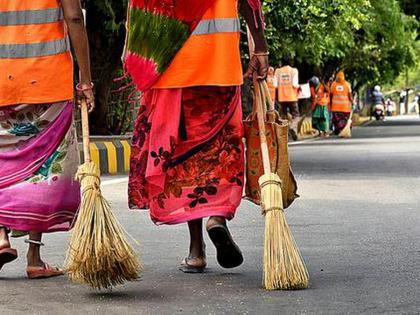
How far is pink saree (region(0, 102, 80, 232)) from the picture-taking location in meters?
6.38

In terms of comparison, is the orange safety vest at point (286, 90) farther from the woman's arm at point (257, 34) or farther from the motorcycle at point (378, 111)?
the motorcycle at point (378, 111)

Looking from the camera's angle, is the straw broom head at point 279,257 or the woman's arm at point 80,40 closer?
the straw broom head at point 279,257

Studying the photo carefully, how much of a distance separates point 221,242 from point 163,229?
8.19 ft

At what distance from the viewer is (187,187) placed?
6469 mm

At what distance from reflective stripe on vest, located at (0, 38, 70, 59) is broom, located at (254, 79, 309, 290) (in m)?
1.20

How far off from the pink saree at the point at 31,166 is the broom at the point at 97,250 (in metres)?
0.58

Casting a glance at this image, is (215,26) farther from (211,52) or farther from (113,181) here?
(113,181)

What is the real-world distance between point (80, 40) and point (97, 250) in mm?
1150

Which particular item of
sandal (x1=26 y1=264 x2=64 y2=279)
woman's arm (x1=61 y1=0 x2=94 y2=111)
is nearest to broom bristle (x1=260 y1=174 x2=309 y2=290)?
woman's arm (x1=61 y1=0 x2=94 y2=111)

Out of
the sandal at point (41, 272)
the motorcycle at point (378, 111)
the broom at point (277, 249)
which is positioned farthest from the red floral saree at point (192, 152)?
the motorcycle at point (378, 111)

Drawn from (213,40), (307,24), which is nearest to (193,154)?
(213,40)

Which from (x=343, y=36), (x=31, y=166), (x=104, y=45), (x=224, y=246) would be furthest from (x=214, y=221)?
(x=343, y=36)

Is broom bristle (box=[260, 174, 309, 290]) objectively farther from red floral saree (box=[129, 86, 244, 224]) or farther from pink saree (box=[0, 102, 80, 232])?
pink saree (box=[0, 102, 80, 232])

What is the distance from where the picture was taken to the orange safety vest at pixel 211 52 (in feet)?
20.7
